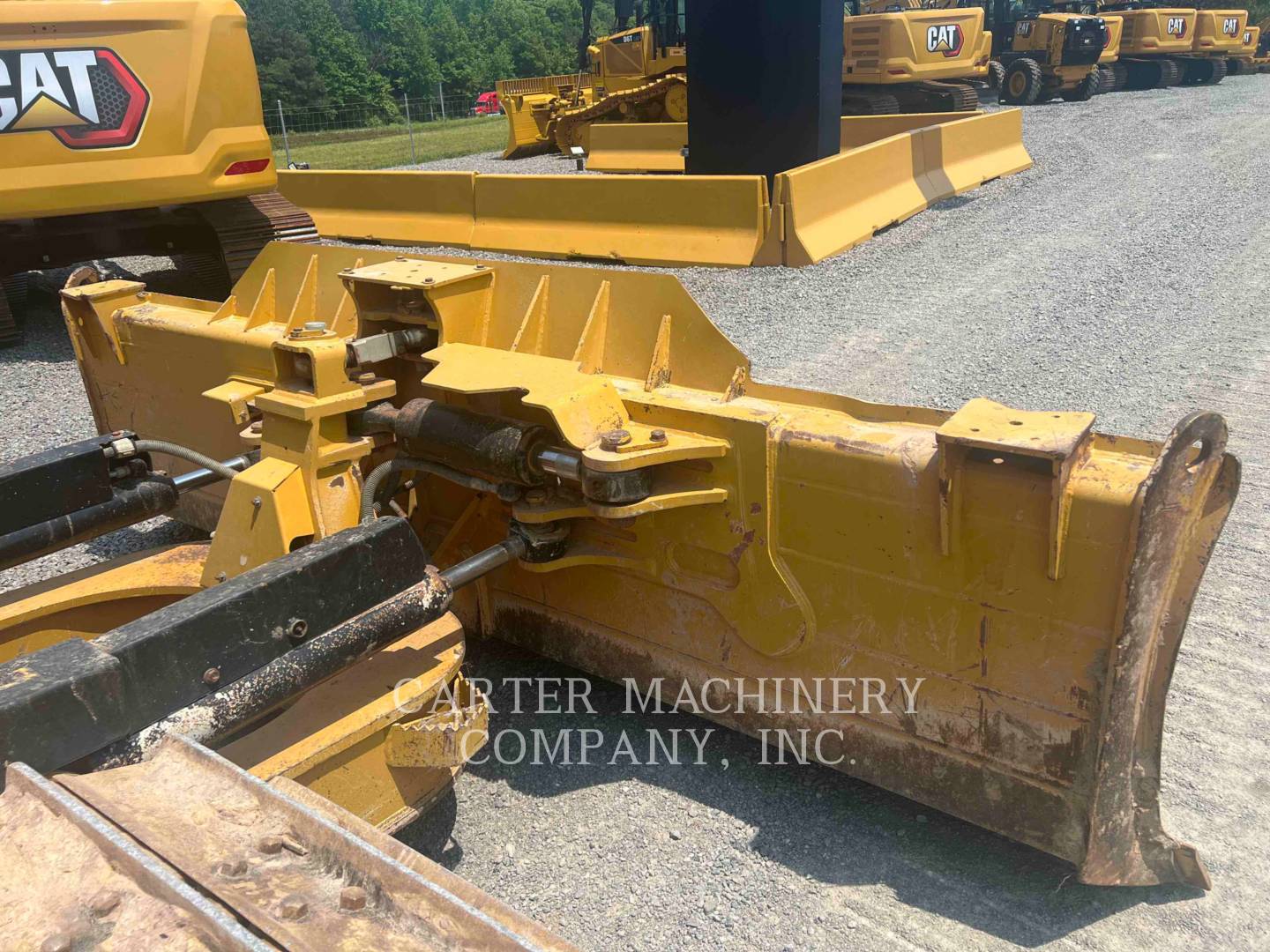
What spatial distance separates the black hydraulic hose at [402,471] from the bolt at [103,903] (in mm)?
1547

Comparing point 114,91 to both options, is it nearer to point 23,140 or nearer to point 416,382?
point 23,140

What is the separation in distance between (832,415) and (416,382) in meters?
1.42

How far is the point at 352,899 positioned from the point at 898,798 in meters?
1.74

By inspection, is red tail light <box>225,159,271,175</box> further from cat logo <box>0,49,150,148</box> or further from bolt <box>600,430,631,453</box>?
bolt <box>600,430,631,453</box>

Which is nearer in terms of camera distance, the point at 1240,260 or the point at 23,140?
the point at 23,140

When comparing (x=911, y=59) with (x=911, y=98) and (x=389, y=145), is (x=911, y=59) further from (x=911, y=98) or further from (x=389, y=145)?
(x=389, y=145)

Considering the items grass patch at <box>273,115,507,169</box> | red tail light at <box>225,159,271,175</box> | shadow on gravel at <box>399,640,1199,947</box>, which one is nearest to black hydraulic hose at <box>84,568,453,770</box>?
shadow on gravel at <box>399,640,1199,947</box>

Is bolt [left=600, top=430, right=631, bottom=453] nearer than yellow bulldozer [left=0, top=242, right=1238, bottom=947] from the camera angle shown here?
No

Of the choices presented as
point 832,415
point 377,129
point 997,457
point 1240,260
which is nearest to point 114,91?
point 832,415

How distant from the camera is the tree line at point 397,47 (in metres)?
45.9

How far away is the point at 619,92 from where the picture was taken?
1722 cm

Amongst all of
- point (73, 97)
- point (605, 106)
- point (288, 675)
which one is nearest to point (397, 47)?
point (605, 106)

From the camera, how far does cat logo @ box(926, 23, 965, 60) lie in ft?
50.1

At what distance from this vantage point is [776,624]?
259 centimetres
